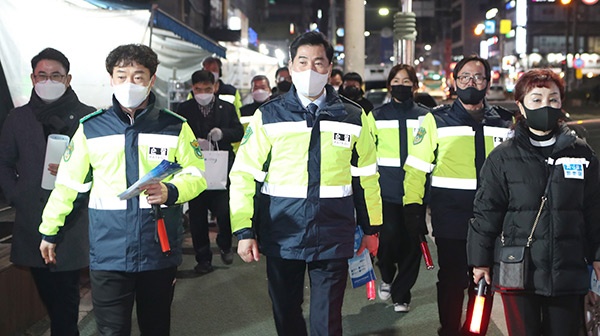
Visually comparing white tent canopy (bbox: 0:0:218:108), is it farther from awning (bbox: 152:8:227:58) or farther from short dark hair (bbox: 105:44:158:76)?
short dark hair (bbox: 105:44:158:76)

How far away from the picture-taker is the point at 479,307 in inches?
166

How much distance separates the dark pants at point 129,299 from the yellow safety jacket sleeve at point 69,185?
1.16 feet

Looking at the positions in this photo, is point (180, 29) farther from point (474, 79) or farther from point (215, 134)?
point (474, 79)

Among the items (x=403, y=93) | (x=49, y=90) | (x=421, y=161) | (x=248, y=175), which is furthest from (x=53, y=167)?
(x=403, y=93)

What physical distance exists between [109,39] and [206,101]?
1519 mm

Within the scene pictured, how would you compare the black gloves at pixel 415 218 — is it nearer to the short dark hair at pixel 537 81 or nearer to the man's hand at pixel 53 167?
the short dark hair at pixel 537 81

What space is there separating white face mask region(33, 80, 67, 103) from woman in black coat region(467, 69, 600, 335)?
107 inches

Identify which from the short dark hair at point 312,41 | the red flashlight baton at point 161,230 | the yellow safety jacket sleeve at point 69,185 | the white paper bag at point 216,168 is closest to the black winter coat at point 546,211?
the short dark hair at point 312,41

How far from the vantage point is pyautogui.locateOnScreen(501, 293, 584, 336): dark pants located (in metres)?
4.04

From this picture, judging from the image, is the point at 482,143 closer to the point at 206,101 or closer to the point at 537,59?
the point at 206,101

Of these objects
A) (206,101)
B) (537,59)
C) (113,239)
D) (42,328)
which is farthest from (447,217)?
(537,59)

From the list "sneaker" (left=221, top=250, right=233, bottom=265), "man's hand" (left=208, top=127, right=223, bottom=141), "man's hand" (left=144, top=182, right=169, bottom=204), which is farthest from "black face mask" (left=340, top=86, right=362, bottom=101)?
"man's hand" (left=144, top=182, right=169, bottom=204)

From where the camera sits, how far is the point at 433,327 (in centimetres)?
634

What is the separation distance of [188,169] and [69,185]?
642 millimetres
